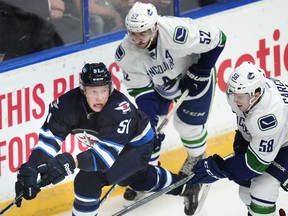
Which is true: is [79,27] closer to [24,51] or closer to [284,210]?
[24,51]

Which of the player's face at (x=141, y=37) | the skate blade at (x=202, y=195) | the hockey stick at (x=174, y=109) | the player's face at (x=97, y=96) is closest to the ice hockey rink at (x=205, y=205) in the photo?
the skate blade at (x=202, y=195)

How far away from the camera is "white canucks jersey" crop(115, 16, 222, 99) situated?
226 inches

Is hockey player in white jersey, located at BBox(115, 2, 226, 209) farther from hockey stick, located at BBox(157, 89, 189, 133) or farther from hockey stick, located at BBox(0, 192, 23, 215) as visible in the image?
hockey stick, located at BBox(0, 192, 23, 215)

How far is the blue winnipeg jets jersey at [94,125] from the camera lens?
16.6 ft

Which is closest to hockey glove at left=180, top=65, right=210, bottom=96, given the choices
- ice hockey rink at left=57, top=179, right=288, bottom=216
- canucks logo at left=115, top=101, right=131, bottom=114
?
ice hockey rink at left=57, top=179, right=288, bottom=216

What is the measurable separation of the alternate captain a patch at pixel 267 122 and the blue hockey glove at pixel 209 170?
357 millimetres

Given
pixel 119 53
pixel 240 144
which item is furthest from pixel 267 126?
pixel 119 53

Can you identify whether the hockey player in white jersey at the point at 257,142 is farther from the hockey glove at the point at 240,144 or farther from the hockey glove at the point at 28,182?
the hockey glove at the point at 28,182

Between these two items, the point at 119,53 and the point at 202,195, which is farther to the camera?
the point at 202,195

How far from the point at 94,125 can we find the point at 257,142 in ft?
2.45

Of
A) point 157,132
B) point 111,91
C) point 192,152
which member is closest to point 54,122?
point 111,91

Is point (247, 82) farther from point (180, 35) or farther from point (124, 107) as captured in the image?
point (180, 35)

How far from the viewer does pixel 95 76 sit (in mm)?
5047

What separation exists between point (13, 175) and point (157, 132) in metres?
0.80
